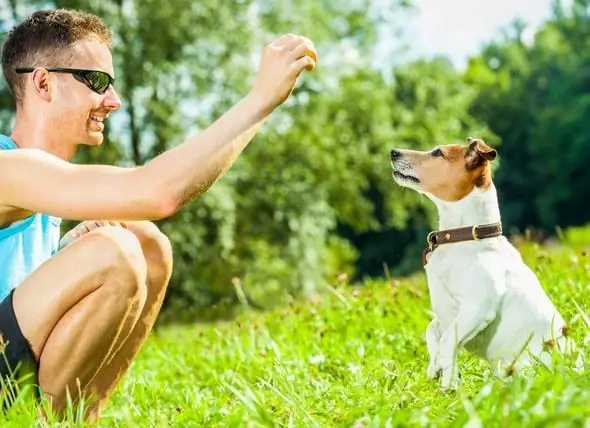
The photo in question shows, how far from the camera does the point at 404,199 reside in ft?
82.8

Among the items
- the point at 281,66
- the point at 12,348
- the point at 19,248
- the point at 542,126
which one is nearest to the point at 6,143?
the point at 19,248

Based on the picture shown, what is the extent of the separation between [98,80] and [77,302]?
940 mm

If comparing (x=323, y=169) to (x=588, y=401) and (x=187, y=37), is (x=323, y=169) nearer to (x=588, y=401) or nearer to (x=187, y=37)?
(x=187, y=37)

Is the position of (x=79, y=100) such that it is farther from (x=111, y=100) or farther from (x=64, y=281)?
(x=64, y=281)

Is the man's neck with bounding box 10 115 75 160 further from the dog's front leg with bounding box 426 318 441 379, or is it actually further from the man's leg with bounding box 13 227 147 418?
the dog's front leg with bounding box 426 318 441 379

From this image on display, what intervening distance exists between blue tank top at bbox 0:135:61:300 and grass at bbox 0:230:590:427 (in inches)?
23.0

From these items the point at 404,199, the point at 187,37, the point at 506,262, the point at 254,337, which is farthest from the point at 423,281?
the point at 404,199

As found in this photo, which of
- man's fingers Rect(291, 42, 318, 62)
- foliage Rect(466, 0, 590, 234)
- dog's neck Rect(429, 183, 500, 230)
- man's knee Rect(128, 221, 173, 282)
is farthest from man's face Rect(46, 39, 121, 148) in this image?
foliage Rect(466, 0, 590, 234)

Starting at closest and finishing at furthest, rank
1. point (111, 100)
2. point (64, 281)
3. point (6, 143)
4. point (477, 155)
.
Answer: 1. point (64, 281)
2. point (6, 143)
3. point (111, 100)
4. point (477, 155)

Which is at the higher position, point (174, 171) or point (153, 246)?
point (174, 171)

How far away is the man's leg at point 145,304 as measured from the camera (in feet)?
13.0

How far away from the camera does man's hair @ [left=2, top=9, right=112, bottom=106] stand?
3.65 meters

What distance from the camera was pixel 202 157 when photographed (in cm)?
298

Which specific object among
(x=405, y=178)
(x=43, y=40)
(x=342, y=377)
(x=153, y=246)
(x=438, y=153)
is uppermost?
(x=43, y=40)
